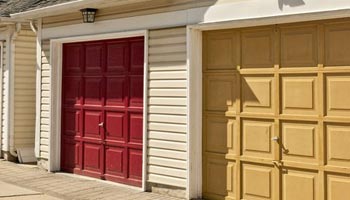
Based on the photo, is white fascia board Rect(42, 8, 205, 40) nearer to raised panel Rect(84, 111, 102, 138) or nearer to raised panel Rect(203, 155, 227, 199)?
raised panel Rect(84, 111, 102, 138)

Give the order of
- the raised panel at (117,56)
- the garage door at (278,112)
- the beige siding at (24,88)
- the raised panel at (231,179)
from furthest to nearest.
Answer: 1. the beige siding at (24,88)
2. the raised panel at (117,56)
3. the raised panel at (231,179)
4. the garage door at (278,112)

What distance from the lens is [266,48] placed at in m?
6.33

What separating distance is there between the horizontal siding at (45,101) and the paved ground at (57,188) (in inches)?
21.1

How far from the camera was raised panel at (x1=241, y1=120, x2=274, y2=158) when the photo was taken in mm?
6289

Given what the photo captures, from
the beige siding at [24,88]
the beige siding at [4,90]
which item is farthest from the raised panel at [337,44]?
the beige siding at [4,90]

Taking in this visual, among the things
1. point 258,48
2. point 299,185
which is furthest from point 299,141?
point 258,48

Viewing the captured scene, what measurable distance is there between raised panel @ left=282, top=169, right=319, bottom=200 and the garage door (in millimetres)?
12

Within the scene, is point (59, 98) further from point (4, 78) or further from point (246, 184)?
point (246, 184)

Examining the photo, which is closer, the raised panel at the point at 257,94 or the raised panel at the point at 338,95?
the raised panel at the point at 338,95

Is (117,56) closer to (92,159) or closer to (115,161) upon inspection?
(115,161)

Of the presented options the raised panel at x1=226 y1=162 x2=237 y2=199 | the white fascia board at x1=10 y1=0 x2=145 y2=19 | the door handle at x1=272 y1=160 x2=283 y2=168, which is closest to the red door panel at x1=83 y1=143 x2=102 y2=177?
the white fascia board at x1=10 y1=0 x2=145 y2=19

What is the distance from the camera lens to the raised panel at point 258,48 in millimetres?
6285

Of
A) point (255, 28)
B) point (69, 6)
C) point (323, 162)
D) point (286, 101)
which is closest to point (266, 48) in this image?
point (255, 28)

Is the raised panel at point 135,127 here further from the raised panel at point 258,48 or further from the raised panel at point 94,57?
the raised panel at point 258,48
